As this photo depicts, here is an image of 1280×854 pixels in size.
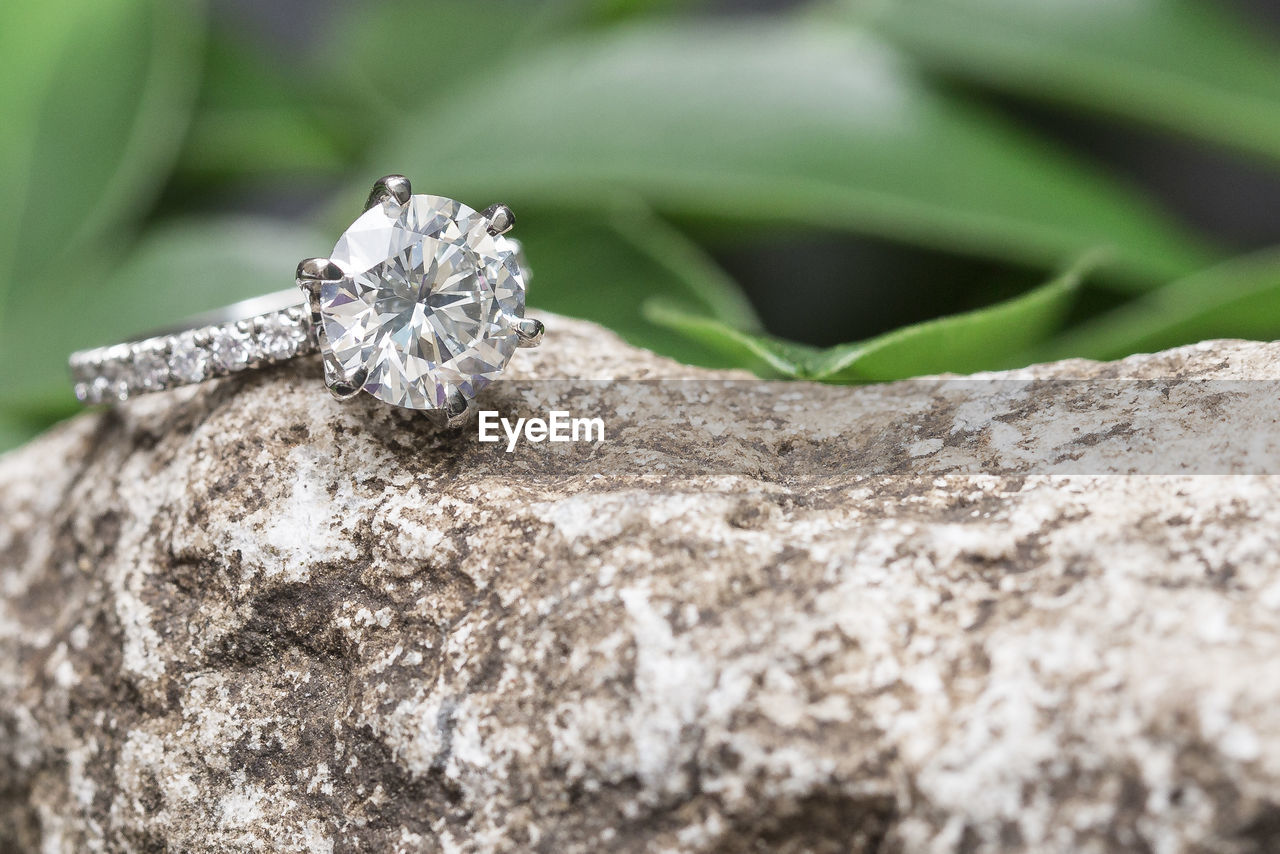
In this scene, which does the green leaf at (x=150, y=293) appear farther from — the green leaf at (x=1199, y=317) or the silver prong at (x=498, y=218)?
the green leaf at (x=1199, y=317)

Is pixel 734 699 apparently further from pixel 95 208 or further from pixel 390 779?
pixel 95 208

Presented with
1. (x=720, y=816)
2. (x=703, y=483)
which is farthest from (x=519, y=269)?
(x=720, y=816)

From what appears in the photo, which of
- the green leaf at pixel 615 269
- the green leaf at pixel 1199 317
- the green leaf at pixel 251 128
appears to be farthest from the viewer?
the green leaf at pixel 251 128

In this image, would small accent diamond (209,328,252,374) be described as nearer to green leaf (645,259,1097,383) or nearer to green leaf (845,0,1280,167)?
green leaf (645,259,1097,383)

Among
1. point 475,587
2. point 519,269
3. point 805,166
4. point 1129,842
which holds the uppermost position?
point 805,166

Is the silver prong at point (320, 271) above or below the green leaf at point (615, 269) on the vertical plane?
below

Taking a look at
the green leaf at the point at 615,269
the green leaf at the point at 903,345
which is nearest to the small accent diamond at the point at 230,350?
the green leaf at the point at 903,345

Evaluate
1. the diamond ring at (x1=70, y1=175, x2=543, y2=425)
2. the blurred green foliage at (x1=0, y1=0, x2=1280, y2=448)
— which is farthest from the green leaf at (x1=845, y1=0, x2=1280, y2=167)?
the diamond ring at (x1=70, y1=175, x2=543, y2=425)
